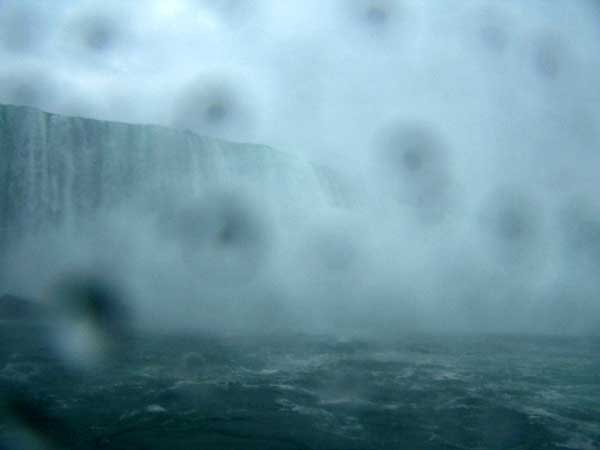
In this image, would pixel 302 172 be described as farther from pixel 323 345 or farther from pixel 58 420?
pixel 58 420

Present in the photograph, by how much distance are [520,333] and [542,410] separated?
17.1 metres

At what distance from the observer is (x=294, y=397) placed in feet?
47.4

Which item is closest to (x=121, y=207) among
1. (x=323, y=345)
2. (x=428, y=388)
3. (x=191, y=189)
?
(x=191, y=189)

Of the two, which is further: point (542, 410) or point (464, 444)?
point (542, 410)

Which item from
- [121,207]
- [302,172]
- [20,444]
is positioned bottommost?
[20,444]

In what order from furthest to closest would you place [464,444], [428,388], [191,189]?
[191,189] → [428,388] → [464,444]

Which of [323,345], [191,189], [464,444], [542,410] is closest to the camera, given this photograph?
[464,444]

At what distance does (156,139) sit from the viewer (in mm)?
34781

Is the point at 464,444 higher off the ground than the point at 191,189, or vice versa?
the point at 191,189

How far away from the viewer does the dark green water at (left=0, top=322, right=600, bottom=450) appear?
36.6 ft

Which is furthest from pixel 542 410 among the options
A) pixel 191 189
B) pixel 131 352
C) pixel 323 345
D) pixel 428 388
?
pixel 191 189

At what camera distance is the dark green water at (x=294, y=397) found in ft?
36.6

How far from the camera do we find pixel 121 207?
3306 centimetres

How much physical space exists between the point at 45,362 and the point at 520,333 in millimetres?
26937
